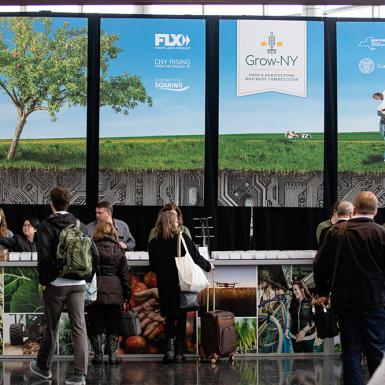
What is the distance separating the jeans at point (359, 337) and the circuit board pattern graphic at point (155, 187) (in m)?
5.61

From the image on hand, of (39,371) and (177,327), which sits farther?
(177,327)

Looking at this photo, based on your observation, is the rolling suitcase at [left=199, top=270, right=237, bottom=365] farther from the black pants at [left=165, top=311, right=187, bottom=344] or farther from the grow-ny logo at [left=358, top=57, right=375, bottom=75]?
the grow-ny logo at [left=358, top=57, right=375, bottom=75]

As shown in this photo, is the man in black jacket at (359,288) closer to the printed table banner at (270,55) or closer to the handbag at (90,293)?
the handbag at (90,293)

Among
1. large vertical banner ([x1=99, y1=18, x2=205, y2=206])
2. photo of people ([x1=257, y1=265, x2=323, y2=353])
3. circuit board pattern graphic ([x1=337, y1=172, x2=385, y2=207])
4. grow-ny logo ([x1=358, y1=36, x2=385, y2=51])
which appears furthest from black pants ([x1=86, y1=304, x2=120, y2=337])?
grow-ny logo ([x1=358, y1=36, x2=385, y2=51])

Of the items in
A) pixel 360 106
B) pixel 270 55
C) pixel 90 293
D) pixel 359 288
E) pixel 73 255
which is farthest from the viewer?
pixel 360 106

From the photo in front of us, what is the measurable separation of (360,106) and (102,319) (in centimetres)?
466

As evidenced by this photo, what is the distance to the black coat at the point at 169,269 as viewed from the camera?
30.1ft

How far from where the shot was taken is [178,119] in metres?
12.2

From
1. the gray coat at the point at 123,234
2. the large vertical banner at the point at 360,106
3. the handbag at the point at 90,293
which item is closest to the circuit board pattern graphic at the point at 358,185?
the large vertical banner at the point at 360,106

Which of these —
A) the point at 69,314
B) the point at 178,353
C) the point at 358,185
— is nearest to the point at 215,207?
the point at 358,185

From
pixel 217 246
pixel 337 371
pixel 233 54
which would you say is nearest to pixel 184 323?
pixel 337 371

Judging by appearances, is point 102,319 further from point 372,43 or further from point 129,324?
point 372,43

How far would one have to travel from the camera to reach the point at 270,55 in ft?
39.3

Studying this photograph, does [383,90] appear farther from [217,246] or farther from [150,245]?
[150,245]
